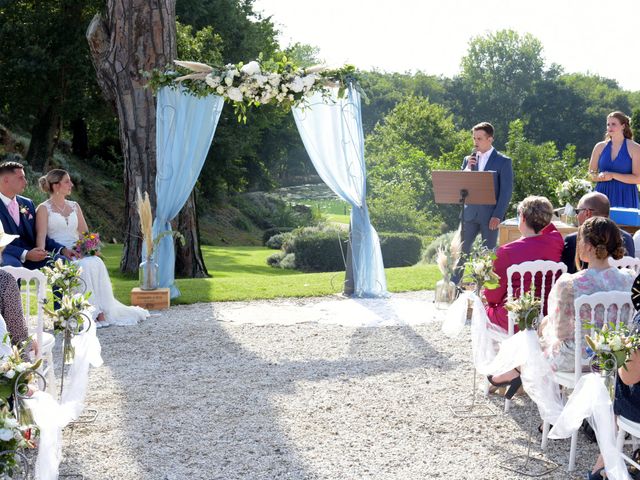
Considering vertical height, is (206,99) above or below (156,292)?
above

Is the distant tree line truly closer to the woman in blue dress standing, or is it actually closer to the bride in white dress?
the bride in white dress

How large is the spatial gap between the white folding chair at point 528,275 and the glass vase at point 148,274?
4.56m

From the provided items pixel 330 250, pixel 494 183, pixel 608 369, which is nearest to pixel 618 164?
pixel 494 183

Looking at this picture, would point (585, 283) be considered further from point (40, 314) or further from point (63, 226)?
point (63, 226)

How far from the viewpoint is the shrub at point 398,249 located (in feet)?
59.9

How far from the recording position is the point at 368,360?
6508 mm

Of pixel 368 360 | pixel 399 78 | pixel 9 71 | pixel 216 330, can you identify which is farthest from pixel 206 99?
pixel 399 78

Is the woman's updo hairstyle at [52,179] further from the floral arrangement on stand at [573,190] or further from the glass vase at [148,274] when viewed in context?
the floral arrangement on stand at [573,190]

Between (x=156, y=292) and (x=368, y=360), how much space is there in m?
3.14

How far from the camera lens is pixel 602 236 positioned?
4.09 m

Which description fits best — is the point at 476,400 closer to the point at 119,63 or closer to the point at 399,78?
the point at 119,63

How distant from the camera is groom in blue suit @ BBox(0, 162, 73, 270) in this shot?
7.32 m

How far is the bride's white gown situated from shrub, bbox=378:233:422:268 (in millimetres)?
10739

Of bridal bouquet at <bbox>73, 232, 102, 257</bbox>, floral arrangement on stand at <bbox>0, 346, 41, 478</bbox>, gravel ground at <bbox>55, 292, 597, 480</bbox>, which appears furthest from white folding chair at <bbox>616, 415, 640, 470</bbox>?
bridal bouquet at <bbox>73, 232, 102, 257</bbox>
